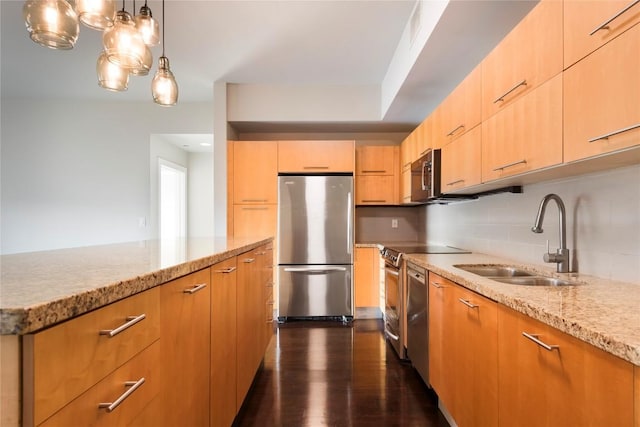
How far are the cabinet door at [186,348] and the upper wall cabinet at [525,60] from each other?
154 cm

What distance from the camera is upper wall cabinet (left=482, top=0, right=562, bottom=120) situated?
1.25 m

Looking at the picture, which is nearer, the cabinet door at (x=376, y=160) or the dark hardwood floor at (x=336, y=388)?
the dark hardwood floor at (x=336, y=388)

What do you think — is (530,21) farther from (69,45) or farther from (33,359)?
(69,45)

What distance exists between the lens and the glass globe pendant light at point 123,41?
1600 mm

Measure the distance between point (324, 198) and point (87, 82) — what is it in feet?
10.1

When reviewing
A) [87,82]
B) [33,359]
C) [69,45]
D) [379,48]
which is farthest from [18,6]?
[33,359]

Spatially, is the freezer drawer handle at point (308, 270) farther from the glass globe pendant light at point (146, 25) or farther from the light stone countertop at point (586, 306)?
the glass globe pendant light at point (146, 25)

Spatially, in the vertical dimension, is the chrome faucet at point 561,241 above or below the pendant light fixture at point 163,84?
below

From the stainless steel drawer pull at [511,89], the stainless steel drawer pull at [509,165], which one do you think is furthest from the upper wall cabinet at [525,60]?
the stainless steel drawer pull at [509,165]

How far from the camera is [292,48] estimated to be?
312 cm

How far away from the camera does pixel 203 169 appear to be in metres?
6.00

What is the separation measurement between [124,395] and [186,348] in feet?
1.17

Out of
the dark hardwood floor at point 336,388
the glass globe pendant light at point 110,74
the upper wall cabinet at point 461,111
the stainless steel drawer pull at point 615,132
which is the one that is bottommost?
the dark hardwood floor at point 336,388

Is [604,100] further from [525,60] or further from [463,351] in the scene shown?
[463,351]
